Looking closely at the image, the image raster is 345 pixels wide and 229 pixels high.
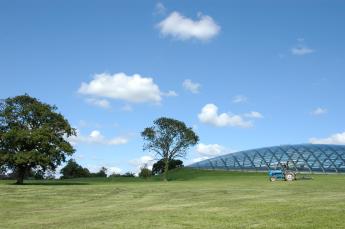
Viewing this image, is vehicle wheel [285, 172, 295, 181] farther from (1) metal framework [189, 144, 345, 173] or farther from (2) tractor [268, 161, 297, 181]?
(1) metal framework [189, 144, 345, 173]

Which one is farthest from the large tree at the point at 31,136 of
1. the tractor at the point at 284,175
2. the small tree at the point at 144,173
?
the small tree at the point at 144,173

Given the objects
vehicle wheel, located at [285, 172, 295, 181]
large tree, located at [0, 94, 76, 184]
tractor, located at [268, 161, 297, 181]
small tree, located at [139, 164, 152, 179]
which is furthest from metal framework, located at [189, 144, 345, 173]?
large tree, located at [0, 94, 76, 184]

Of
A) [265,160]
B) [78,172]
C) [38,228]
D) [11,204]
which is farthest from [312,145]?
[38,228]

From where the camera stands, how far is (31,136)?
67.4 meters

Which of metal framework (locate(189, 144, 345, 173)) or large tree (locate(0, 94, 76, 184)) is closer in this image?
large tree (locate(0, 94, 76, 184))

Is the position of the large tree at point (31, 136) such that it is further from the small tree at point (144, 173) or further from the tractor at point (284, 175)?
the small tree at point (144, 173)

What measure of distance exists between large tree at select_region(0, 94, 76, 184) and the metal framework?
2274 inches

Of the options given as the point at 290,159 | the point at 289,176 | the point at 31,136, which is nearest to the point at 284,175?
the point at 289,176

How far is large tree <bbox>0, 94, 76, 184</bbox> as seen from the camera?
6725 centimetres

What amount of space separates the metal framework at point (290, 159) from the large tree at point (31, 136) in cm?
5776

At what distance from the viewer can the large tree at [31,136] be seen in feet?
221

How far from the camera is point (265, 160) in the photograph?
123 metres

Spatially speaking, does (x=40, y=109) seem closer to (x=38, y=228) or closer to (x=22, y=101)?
(x=22, y=101)

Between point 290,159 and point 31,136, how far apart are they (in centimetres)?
7111
